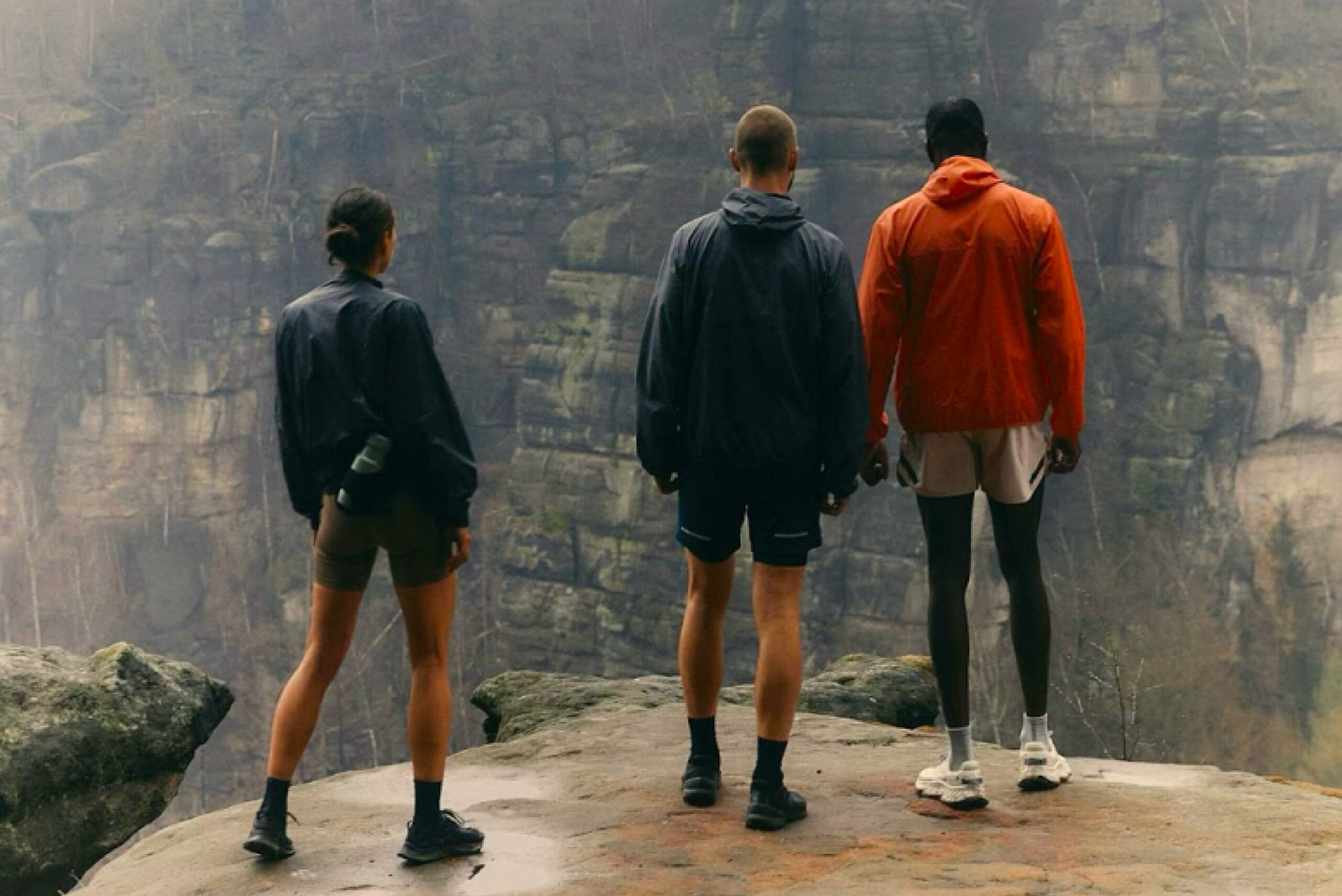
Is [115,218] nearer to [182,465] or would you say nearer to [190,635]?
[182,465]

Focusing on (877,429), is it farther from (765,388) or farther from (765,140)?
(765,140)

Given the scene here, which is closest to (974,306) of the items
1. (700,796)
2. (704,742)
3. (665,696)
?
(704,742)

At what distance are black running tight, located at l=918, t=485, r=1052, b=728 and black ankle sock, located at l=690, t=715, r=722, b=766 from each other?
27.6 inches

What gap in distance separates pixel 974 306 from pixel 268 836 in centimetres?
248

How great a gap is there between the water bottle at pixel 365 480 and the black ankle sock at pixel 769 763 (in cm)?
128

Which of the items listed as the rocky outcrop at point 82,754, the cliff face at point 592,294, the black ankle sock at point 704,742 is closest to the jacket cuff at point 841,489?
the black ankle sock at point 704,742

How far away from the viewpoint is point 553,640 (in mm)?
43531

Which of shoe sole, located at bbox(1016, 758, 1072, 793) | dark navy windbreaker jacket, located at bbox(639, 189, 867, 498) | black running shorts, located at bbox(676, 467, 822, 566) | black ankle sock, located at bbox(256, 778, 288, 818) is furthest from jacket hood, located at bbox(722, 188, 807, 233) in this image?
black ankle sock, located at bbox(256, 778, 288, 818)

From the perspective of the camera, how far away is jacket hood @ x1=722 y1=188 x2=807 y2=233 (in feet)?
15.1

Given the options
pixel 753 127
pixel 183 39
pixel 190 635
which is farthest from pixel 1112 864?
pixel 183 39

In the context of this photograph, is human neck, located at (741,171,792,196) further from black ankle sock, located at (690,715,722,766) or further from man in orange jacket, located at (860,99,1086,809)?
black ankle sock, located at (690,715,722,766)

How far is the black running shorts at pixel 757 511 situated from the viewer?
4.67 m

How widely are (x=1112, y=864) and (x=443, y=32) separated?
49238 millimetres

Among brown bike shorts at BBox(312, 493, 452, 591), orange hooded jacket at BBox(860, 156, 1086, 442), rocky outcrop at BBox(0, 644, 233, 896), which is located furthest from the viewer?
rocky outcrop at BBox(0, 644, 233, 896)
